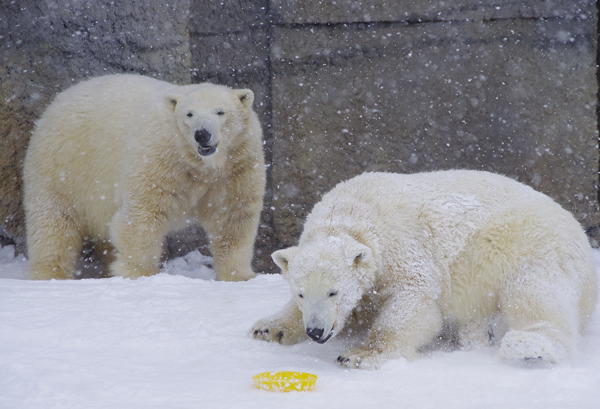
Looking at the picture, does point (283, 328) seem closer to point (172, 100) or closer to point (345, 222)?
point (345, 222)

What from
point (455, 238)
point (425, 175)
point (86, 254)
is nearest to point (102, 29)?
point (86, 254)

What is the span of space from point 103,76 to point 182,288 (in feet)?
8.53

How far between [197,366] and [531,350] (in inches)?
54.6

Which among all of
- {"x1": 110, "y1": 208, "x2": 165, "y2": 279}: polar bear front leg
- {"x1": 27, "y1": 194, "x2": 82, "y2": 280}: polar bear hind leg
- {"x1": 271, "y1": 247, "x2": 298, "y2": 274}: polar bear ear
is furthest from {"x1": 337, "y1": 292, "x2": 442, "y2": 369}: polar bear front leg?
{"x1": 27, "y1": 194, "x2": 82, "y2": 280}: polar bear hind leg

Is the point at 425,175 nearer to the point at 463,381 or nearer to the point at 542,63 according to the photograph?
the point at 463,381

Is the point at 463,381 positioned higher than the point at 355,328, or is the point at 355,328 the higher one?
the point at 463,381

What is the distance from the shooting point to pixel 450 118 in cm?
580

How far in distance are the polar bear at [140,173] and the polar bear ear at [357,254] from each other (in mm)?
2083

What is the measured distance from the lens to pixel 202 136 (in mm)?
4516

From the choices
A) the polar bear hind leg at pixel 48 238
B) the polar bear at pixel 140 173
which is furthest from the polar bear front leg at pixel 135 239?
the polar bear hind leg at pixel 48 238

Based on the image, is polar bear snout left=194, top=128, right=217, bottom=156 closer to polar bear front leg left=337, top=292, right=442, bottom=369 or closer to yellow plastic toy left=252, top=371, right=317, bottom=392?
polar bear front leg left=337, top=292, right=442, bottom=369

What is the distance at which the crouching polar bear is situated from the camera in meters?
2.74

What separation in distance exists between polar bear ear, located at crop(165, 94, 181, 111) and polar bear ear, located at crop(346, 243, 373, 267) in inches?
101

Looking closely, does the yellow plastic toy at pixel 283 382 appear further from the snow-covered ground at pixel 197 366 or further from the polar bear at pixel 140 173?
the polar bear at pixel 140 173
